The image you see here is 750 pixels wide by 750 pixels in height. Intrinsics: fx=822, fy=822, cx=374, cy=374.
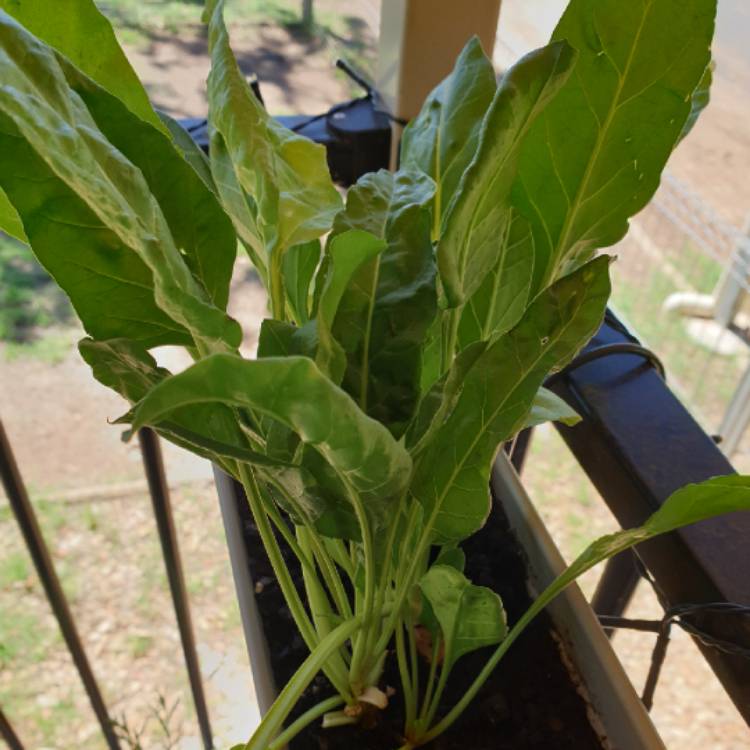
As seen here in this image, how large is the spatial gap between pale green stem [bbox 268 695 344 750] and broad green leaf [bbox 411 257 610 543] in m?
0.13

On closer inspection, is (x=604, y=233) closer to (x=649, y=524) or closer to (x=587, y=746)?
(x=649, y=524)

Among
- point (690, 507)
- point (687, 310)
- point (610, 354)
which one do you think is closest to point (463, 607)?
point (690, 507)

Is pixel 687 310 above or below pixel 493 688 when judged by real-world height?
above

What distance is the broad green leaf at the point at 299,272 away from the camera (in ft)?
1.46

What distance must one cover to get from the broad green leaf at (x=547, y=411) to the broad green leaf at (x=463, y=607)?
0.09 m

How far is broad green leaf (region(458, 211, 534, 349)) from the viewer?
43cm

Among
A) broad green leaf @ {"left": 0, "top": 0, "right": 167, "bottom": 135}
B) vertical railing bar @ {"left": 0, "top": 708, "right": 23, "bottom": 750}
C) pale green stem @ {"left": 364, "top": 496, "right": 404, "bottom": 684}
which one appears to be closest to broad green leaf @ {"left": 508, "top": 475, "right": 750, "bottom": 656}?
pale green stem @ {"left": 364, "top": 496, "right": 404, "bottom": 684}

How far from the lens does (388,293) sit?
36 cm

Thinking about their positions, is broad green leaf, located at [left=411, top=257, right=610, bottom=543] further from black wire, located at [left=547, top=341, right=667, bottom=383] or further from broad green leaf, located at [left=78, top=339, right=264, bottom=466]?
black wire, located at [left=547, top=341, right=667, bottom=383]

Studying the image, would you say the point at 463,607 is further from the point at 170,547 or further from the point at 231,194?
the point at 170,547

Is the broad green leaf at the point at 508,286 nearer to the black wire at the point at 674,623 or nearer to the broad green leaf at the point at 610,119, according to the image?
the broad green leaf at the point at 610,119

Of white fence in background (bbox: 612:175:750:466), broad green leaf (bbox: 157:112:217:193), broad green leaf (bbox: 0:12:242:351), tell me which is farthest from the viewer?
white fence in background (bbox: 612:175:750:466)

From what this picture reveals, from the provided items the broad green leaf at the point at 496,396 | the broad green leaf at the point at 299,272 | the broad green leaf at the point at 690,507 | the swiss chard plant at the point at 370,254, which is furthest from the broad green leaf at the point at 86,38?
the broad green leaf at the point at 690,507

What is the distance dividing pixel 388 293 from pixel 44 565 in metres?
0.58
